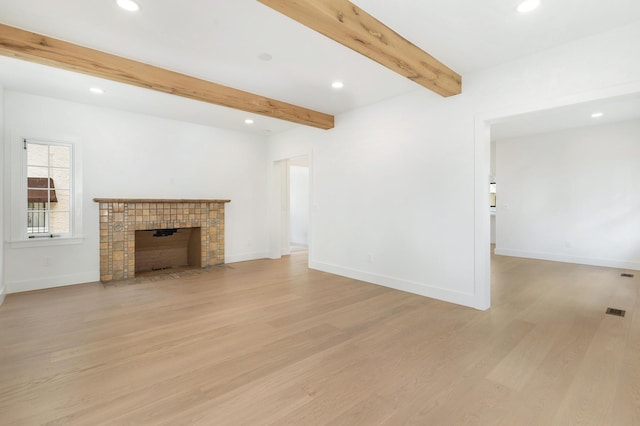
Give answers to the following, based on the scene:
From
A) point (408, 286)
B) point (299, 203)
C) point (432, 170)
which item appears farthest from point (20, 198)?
point (299, 203)

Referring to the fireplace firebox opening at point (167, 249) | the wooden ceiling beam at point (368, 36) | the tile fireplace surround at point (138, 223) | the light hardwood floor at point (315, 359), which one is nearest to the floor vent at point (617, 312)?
the light hardwood floor at point (315, 359)

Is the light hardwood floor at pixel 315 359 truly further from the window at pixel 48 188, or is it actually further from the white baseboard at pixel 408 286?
the window at pixel 48 188

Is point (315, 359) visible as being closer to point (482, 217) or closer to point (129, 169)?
point (482, 217)

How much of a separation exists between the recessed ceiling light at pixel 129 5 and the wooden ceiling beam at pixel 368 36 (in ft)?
3.92

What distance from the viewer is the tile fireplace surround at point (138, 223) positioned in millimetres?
4754

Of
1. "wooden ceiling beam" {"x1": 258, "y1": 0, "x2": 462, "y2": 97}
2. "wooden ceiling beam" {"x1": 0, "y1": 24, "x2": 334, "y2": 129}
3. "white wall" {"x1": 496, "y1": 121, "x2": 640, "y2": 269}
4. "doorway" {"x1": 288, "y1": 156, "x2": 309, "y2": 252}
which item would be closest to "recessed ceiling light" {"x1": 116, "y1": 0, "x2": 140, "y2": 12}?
"wooden ceiling beam" {"x1": 0, "y1": 24, "x2": 334, "y2": 129}

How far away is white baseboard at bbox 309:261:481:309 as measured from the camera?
3574mm

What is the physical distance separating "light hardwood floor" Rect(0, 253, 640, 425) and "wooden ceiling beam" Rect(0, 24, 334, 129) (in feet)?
8.24

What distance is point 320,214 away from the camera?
5527 millimetres

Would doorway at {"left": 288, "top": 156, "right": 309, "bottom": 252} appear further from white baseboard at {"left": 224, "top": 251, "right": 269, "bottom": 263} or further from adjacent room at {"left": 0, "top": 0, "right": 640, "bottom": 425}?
adjacent room at {"left": 0, "top": 0, "right": 640, "bottom": 425}

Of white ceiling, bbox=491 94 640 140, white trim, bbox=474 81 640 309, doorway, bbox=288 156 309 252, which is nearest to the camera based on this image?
white trim, bbox=474 81 640 309

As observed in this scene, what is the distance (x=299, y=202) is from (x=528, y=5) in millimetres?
7680

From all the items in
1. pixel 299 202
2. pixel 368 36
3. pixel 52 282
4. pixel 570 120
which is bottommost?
pixel 52 282

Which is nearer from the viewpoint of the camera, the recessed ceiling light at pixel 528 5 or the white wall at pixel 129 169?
the recessed ceiling light at pixel 528 5
